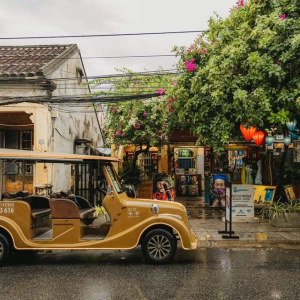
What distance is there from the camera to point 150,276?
6199 millimetres

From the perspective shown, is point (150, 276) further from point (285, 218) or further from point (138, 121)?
point (138, 121)

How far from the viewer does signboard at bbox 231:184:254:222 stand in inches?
461

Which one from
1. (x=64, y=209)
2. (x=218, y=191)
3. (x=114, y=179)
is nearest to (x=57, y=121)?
(x=218, y=191)

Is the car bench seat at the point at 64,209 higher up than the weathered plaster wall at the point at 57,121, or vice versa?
the weathered plaster wall at the point at 57,121

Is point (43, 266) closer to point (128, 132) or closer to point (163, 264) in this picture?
point (163, 264)

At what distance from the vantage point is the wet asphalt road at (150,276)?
533cm

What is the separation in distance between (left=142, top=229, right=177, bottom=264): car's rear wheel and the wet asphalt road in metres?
0.19

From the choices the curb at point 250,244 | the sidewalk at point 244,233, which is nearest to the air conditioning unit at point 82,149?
the sidewalk at point 244,233

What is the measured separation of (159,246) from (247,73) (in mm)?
5571

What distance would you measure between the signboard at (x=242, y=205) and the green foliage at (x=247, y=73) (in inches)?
87.6

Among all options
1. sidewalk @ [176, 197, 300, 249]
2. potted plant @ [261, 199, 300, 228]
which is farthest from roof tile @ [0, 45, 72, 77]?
potted plant @ [261, 199, 300, 228]

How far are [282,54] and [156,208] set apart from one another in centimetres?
518

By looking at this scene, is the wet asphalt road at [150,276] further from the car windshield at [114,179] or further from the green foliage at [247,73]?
the green foliage at [247,73]

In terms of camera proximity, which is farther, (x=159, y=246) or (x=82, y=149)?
(x=82, y=149)
